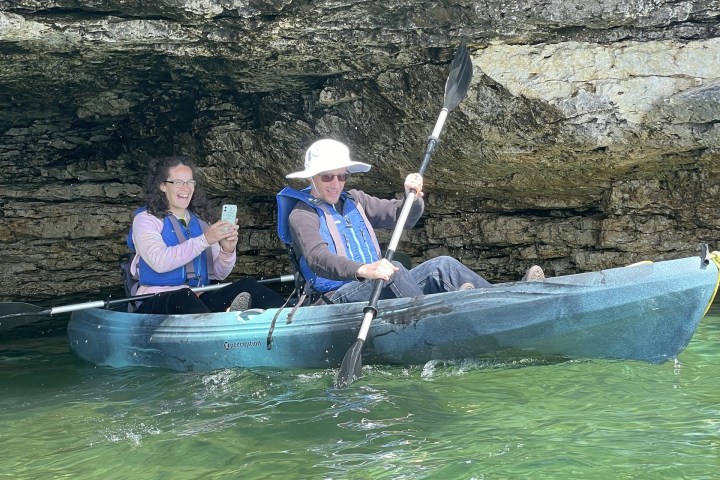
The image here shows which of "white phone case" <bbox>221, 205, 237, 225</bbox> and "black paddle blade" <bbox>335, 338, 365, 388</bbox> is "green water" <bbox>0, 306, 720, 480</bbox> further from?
"white phone case" <bbox>221, 205, 237, 225</bbox>

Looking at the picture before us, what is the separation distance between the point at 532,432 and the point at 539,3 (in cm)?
333

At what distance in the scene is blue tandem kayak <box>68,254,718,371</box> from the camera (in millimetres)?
5109

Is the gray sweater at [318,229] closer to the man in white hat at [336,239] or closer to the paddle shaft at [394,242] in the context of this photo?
the man in white hat at [336,239]

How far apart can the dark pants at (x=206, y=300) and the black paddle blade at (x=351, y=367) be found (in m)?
1.53

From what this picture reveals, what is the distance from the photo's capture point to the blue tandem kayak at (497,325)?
511 cm

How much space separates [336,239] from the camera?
A: 5977 millimetres

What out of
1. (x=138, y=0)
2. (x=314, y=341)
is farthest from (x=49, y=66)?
(x=314, y=341)

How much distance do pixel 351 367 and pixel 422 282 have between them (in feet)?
2.96

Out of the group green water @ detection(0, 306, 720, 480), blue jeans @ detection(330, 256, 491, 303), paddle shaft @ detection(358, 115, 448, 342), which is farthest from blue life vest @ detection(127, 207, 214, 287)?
paddle shaft @ detection(358, 115, 448, 342)

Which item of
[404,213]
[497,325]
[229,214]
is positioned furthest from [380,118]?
[497,325]

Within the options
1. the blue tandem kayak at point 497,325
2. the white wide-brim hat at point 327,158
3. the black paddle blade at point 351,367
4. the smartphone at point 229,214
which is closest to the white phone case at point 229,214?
the smartphone at point 229,214

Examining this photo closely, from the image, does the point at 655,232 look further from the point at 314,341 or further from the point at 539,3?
the point at 314,341

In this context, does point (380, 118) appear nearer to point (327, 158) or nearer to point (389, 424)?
point (327, 158)

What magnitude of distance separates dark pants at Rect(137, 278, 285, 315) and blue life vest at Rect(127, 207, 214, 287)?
157 millimetres
